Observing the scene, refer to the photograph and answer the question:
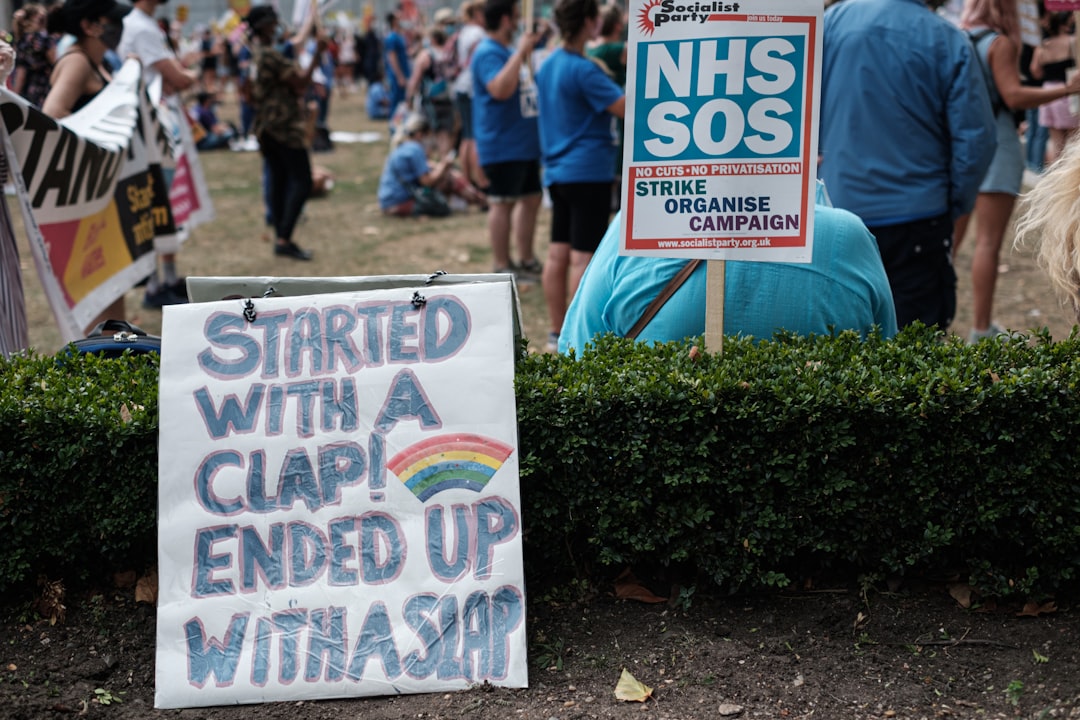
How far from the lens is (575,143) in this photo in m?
6.43

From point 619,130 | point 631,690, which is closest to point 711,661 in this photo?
point 631,690

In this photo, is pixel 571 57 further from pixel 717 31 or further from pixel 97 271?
pixel 717 31

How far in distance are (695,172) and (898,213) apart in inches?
70.2

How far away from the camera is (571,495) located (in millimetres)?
2992

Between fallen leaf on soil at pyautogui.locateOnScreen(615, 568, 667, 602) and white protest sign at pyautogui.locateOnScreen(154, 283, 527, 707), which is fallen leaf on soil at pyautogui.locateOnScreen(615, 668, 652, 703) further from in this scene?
fallen leaf on soil at pyautogui.locateOnScreen(615, 568, 667, 602)

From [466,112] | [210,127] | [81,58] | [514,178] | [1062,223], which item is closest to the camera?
[1062,223]

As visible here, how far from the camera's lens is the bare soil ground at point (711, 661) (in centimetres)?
267

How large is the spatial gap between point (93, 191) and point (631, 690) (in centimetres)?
412

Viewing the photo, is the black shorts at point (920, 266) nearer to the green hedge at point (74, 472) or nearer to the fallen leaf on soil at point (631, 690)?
the fallen leaf on soil at point (631, 690)

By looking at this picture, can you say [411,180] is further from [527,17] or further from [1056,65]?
[1056,65]

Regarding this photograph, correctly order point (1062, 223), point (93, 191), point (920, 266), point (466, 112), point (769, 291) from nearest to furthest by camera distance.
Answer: point (1062, 223), point (769, 291), point (920, 266), point (93, 191), point (466, 112)

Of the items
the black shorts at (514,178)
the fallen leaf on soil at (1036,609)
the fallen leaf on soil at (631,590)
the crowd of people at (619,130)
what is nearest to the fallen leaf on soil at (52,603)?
the fallen leaf on soil at (631,590)

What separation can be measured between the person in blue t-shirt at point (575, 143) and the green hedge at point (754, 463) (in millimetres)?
3536

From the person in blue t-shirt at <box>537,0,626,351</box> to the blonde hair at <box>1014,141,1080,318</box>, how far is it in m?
3.65
